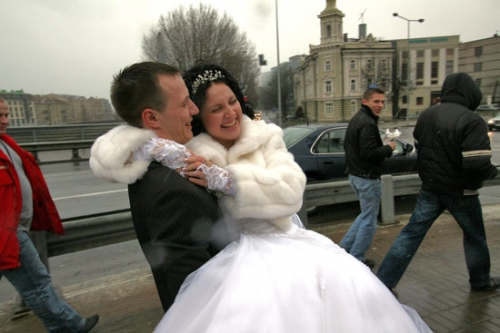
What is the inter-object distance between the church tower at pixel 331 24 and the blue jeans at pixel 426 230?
7163cm

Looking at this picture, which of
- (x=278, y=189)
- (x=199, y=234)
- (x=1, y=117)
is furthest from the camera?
(x=1, y=117)

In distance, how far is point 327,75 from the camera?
69.2m

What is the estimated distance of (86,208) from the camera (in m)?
7.96

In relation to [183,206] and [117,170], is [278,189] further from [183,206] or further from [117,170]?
[117,170]

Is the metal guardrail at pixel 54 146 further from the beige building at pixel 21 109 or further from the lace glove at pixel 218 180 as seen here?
the lace glove at pixel 218 180

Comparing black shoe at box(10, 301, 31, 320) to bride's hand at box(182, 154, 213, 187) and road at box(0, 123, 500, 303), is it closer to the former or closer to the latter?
road at box(0, 123, 500, 303)

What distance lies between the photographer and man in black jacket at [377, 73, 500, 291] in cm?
289

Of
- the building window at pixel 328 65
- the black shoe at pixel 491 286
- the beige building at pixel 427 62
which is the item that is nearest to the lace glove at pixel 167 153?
the black shoe at pixel 491 286

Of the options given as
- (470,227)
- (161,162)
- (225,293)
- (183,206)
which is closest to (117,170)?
(161,162)

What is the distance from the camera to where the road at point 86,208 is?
4.59m

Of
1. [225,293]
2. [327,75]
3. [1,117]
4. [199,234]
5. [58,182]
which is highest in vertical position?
[327,75]

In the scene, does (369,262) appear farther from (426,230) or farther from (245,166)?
(245,166)

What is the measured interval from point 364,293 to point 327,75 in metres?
71.8

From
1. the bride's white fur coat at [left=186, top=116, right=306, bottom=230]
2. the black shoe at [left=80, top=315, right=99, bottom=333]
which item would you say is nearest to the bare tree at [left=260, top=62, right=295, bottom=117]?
the black shoe at [left=80, top=315, right=99, bottom=333]
